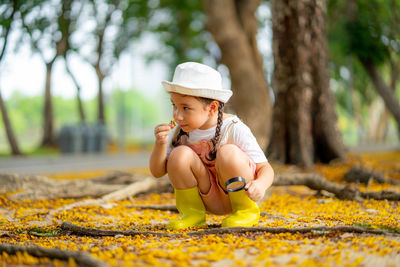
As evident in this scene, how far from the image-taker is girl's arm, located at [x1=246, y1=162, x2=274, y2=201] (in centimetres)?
262

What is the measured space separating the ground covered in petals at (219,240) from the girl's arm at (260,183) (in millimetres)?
241

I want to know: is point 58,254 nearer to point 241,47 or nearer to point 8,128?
point 241,47

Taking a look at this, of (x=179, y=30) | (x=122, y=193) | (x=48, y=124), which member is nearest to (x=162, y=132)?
(x=122, y=193)

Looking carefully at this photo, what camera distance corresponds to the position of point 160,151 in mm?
2883

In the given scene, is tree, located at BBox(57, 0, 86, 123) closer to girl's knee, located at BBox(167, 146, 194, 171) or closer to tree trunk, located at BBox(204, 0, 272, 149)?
tree trunk, located at BBox(204, 0, 272, 149)

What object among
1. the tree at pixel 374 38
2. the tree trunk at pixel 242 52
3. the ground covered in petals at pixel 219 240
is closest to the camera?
the ground covered in petals at pixel 219 240

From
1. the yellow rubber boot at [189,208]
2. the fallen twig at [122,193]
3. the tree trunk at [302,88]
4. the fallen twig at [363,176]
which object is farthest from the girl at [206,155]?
the tree trunk at [302,88]

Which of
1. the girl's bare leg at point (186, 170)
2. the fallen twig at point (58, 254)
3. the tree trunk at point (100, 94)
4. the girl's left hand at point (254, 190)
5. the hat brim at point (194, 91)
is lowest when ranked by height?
the fallen twig at point (58, 254)

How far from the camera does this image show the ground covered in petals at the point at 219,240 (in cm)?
209

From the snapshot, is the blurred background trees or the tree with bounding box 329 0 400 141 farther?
the tree with bounding box 329 0 400 141

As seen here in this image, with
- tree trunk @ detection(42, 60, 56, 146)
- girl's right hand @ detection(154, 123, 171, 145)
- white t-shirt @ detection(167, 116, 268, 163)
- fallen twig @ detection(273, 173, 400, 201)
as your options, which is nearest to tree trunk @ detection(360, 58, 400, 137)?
fallen twig @ detection(273, 173, 400, 201)

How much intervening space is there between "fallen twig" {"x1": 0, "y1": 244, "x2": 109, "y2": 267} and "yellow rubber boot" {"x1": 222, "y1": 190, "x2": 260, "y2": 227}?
1.03 metres

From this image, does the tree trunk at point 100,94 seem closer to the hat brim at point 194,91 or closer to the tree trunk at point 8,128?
the tree trunk at point 8,128

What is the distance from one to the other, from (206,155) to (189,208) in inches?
15.6
